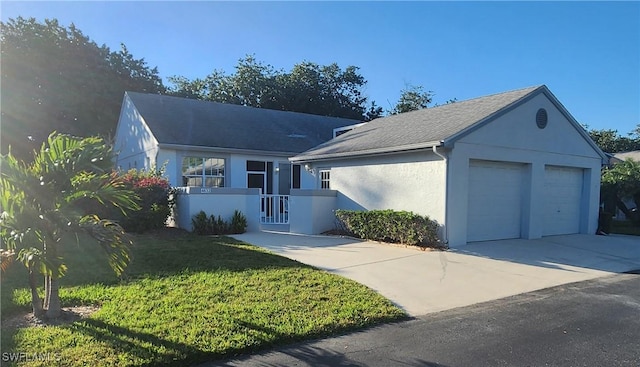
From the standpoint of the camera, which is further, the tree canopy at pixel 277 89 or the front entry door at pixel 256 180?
the tree canopy at pixel 277 89

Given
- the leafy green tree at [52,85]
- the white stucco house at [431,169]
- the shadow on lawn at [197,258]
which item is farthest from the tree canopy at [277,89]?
the shadow on lawn at [197,258]

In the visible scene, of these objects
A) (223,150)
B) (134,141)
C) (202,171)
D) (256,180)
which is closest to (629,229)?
(256,180)

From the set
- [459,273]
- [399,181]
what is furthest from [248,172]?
[459,273]

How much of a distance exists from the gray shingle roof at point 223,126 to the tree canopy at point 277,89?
1514cm

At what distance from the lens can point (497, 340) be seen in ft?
15.3

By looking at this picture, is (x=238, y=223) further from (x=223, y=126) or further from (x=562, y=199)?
(x=562, y=199)

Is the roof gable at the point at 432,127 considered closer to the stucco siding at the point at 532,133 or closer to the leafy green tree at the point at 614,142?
the stucco siding at the point at 532,133

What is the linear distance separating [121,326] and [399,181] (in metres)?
9.38

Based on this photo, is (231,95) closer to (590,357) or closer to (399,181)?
(399,181)

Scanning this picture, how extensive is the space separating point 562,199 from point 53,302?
50.1 ft

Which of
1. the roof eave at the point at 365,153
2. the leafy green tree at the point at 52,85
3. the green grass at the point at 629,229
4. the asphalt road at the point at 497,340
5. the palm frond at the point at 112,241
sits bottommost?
the green grass at the point at 629,229

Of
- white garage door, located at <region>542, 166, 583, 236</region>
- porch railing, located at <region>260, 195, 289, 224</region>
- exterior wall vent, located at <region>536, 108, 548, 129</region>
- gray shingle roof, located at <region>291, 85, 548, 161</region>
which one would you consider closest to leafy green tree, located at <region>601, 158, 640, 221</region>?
white garage door, located at <region>542, 166, 583, 236</region>

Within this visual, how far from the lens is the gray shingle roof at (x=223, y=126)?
59.8ft

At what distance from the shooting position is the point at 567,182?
14.8 meters
